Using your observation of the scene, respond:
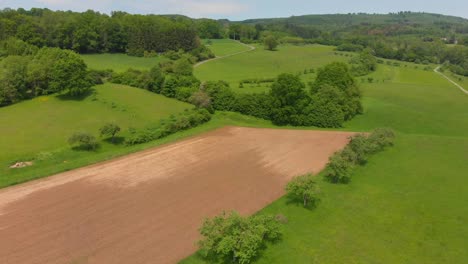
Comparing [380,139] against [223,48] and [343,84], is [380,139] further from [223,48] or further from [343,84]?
[223,48]

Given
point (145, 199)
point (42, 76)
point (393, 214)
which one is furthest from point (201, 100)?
point (393, 214)

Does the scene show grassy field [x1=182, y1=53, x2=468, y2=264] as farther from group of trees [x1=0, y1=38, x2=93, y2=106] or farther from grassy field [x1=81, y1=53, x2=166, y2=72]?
grassy field [x1=81, y1=53, x2=166, y2=72]

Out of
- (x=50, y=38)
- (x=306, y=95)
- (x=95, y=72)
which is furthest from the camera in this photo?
(x=50, y=38)

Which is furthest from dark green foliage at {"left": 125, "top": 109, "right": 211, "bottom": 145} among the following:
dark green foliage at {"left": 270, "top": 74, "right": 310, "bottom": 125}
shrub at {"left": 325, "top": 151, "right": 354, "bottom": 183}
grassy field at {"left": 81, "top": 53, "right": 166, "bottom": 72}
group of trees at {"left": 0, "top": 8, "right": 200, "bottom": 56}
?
group of trees at {"left": 0, "top": 8, "right": 200, "bottom": 56}

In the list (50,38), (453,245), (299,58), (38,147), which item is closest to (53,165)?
(38,147)

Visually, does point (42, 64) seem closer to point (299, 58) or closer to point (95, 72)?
point (95, 72)

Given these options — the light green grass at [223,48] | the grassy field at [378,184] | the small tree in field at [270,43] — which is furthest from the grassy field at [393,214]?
the small tree in field at [270,43]
